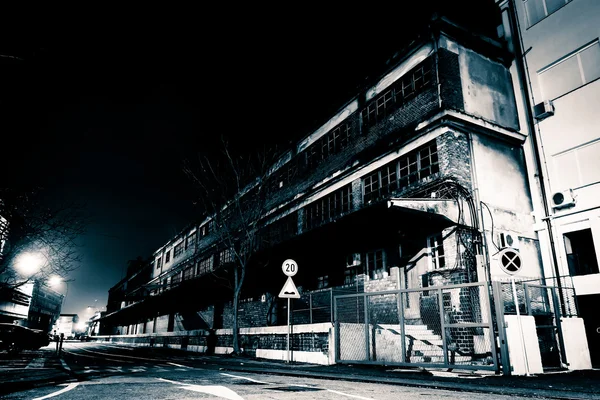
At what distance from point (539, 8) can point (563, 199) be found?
788 cm

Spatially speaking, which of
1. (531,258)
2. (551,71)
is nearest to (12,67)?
(531,258)

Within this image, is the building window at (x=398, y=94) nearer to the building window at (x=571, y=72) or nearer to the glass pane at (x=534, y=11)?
the building window at (x=571, y=72)

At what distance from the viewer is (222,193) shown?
778 inches

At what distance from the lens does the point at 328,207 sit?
19.7m

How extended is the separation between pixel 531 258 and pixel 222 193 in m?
13.7

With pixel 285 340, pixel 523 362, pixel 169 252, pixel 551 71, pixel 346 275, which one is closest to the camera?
pixel 523 362

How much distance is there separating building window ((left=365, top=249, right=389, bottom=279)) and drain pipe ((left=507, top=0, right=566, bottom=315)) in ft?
18.6

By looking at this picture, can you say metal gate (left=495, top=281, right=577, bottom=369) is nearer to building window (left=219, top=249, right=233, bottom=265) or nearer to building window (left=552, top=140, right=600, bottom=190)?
building window (left=552, top=140, right=600, bottom=190)

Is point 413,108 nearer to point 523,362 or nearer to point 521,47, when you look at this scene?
point 521,47

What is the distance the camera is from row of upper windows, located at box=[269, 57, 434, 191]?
1523 cm

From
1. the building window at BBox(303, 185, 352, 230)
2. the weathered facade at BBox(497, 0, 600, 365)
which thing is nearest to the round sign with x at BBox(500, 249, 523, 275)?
the weathered facade at BBox(497, 0, 600, 365)

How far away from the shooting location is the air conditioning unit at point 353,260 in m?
16.3

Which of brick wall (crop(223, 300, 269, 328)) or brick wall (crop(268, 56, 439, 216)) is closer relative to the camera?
brick wall (crop(268, 56, 439, 216))

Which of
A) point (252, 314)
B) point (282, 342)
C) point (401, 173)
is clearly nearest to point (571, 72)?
point (401, 173)
